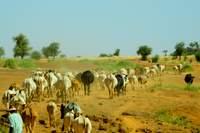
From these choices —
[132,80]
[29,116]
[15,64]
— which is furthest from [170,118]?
[15,64]

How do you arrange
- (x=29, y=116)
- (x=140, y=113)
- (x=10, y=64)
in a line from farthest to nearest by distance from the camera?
(x=10, y=64), (x=140, y=113), (x=29, y=116)

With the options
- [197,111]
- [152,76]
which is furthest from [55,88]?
[152,76]

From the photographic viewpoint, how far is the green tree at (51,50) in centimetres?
12244

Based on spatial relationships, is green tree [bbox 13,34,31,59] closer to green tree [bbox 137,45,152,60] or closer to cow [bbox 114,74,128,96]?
green tree [bbox 137,45,152,60]

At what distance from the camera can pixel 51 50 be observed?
12256 centimetres

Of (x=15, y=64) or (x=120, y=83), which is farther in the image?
(x=15, y=64)

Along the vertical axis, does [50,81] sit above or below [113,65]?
below

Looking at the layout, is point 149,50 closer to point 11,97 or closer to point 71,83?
point 71,83

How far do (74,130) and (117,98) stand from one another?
13697 millimetres

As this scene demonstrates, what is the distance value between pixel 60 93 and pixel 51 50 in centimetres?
9179

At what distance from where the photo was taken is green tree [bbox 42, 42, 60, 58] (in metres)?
122

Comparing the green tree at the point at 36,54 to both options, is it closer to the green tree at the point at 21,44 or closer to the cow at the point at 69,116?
the green tree at the point at 21,44

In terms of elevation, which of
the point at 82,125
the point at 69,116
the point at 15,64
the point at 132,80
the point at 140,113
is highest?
the point at 15,64

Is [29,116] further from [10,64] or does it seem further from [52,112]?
[10,64]
